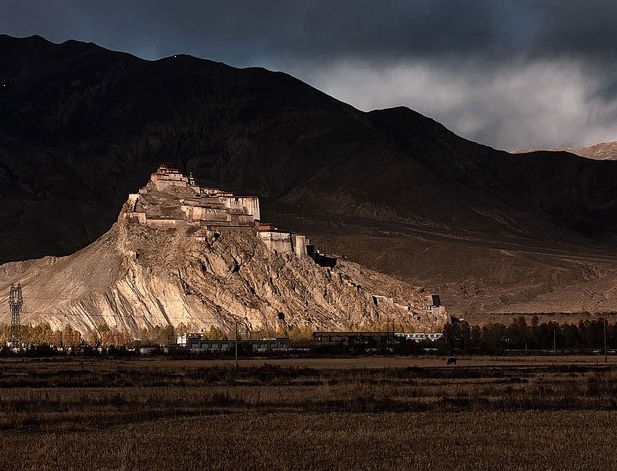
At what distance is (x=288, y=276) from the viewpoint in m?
152

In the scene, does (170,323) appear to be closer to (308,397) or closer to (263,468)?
(308,397)

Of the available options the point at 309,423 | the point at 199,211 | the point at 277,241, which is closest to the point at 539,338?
the point at 277,241

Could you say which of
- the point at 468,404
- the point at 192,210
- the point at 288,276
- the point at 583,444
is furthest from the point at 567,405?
the point at 192,210

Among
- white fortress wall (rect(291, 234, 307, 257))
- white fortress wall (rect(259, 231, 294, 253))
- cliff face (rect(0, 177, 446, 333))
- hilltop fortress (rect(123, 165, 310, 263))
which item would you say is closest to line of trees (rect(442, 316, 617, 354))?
cliff face (rect(0, 177, 446, 333))

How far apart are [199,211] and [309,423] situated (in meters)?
124

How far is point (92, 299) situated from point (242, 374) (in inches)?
2949

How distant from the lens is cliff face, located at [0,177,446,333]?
139 meters

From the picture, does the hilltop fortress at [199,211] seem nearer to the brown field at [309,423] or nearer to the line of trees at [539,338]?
the line of trees at [539,338]

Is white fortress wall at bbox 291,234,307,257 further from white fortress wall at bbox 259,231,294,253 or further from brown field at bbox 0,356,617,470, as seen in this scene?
brown field at bbox 0,356,617,470

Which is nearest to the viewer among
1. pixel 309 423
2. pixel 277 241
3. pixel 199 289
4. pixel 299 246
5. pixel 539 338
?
pixel 309 423

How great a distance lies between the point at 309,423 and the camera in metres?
38.0

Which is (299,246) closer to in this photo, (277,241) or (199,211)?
(277,241)

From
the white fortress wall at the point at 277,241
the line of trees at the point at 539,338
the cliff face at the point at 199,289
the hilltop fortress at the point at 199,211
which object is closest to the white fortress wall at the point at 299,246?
the hilltop fortress at the point at 199,211

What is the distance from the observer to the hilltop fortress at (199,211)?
158m
